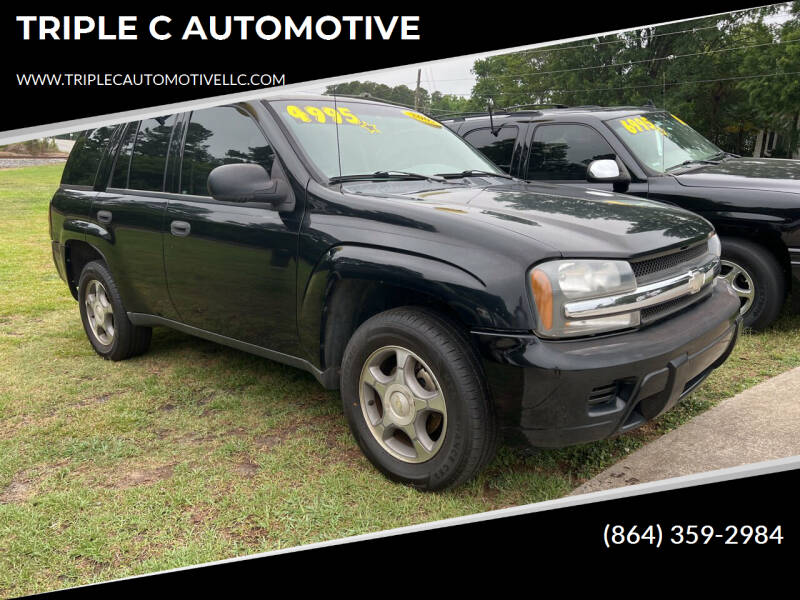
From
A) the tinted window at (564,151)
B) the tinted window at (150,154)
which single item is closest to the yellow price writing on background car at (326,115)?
the tinted window at (150,154)

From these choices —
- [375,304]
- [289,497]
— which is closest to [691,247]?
[375,304]

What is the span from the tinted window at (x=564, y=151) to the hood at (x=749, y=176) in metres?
0.75

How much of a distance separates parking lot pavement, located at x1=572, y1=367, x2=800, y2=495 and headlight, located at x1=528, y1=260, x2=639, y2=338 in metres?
0.85

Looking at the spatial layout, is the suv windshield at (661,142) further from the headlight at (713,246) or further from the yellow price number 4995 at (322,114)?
the yellow price number 4995 at (322,114)

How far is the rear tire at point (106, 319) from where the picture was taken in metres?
4.61

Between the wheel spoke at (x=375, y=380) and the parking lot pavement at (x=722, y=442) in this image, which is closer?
the wheel spoke at (x=375, y=380)

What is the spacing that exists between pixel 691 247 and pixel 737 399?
126 centimetres

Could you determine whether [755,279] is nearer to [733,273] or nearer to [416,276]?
[733,273]

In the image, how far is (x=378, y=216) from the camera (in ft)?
9.61

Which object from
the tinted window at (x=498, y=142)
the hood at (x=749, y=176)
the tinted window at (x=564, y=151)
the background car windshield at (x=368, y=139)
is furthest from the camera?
the tinted window at (x=498, y=142)

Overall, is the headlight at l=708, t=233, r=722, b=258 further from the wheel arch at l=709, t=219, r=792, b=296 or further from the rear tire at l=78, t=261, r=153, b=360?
the rear tire at l=78, t=261, r=153, b=360

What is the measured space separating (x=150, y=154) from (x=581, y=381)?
3.20 metres

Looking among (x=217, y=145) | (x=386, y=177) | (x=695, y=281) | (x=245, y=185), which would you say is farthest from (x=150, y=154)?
(x=695, y=281)

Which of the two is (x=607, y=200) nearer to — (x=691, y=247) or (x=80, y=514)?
(x=691, y=247)
